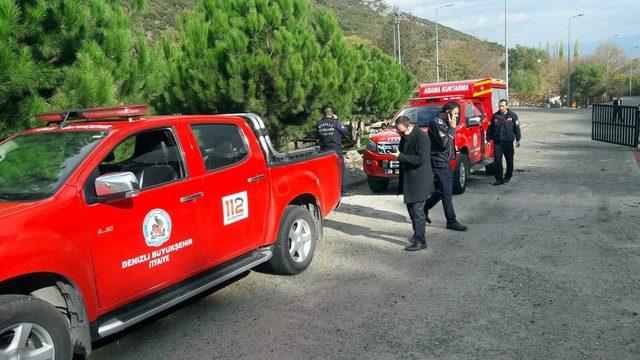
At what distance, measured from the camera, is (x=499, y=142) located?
1094 centimetres

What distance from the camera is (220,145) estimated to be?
4.92 m

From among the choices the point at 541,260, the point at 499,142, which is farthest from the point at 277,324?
the point at 499,142

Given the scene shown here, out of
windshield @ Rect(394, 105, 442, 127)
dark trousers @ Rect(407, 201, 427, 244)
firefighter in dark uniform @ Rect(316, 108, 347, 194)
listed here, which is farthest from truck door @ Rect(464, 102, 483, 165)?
dark trousers @ Rect(407, 201, 427, 244)

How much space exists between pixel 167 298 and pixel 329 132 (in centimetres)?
686

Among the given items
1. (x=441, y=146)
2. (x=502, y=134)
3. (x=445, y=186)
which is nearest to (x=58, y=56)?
(x=441, y=146)

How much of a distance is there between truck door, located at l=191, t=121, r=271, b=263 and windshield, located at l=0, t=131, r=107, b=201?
3.31 ft

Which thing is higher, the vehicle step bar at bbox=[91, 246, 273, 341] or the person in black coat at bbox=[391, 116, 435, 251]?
the person in black coat at bbox=[391, 116, 435, 251]

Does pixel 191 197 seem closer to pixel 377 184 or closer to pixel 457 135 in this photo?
pixel 377 184

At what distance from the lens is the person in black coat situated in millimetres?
6289

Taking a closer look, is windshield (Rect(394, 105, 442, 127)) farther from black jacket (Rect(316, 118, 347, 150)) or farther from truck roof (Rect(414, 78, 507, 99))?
black jacket (Rect(316, 118, 347, 150))

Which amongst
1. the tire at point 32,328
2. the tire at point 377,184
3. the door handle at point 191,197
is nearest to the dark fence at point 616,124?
the tire at point 377,184

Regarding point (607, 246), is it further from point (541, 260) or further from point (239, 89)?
point (239, 89)

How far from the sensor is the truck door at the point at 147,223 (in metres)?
3.55

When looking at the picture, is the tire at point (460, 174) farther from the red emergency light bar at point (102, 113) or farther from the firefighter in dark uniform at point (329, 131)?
the red emergency light bar at point (102, 113)
